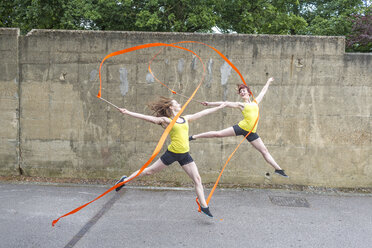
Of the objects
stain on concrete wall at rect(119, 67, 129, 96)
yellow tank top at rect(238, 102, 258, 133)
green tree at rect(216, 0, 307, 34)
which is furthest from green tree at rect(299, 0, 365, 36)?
yellow tank top at rect(238, 102, 258, 133)

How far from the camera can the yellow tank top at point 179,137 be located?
15.4ft

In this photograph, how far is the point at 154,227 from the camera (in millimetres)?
5004

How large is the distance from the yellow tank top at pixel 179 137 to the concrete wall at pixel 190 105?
7.54 feet

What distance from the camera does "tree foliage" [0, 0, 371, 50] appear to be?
13.1m

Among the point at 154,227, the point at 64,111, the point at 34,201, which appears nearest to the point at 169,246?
the point at 154,227

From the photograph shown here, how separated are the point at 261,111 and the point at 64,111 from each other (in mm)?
4146

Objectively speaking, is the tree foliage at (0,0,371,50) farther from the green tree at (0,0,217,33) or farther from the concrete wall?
the concrete wall

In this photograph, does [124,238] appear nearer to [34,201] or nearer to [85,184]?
[34,201]

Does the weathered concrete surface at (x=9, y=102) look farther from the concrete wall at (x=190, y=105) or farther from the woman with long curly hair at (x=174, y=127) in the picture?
the woman with long curly hair at (x=174, y=127)

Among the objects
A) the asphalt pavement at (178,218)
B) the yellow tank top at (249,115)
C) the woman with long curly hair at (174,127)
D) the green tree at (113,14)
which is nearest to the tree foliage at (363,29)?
the green tree at (113,14)

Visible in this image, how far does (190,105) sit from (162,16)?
7895 mm

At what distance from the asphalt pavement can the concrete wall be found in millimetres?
534

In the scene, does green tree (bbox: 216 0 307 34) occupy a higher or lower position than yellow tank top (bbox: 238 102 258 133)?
higher

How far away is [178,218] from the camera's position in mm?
5398
